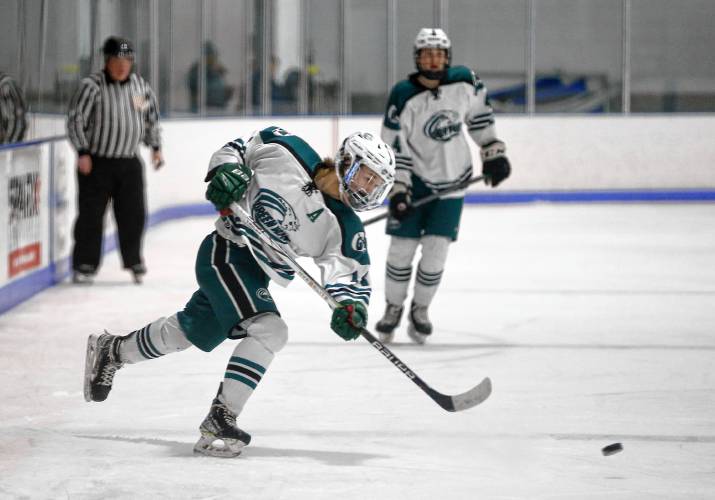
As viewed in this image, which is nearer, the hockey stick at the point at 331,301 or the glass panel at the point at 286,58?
the hockey stick at the point at 331,301

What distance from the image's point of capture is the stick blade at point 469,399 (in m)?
4.00

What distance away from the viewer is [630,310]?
655 centimetres

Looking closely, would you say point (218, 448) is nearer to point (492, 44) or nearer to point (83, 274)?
point (83, 274)

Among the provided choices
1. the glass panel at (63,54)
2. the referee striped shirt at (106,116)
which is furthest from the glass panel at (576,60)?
the referee striped shirt at (106,116)

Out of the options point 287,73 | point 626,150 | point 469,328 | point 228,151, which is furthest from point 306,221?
point 287,73

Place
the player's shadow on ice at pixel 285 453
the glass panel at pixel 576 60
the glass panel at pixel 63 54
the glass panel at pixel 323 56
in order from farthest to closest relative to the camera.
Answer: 1. the glass panel at pixel 576 60
2. the glass panel at pixel 323 56
3. the glass panel at pixel 63 54
4. the player's shadow on ice at pixel 285 453

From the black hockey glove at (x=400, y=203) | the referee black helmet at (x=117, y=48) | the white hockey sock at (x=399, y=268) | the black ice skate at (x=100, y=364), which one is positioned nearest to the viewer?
the black ice skate at (x=100, y=364)

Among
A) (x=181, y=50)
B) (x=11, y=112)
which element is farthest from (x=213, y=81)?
(x=11, y=112)

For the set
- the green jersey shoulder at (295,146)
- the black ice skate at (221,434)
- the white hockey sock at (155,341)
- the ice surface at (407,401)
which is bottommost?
the ice surface at (407,401)

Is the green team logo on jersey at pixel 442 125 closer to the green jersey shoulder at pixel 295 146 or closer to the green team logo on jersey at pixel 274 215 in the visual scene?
the green jersey shoulder at pixel 295 146

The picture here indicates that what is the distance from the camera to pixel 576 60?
55.5 feet

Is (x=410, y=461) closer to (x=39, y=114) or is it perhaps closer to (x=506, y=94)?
(x=39, y=114)

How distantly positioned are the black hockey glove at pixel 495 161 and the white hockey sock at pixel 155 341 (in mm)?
2153

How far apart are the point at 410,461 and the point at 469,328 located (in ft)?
7.74
